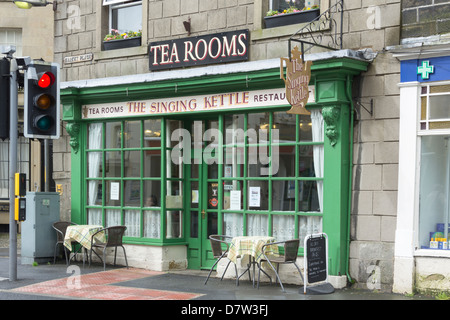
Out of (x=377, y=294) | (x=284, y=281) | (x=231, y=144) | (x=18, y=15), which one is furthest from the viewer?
(x=18, y=15)

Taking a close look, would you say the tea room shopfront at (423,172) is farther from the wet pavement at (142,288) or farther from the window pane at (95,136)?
the window pane at (95,136)

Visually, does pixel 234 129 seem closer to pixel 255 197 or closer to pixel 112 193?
pixel 255 197

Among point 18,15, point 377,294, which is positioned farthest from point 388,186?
point 18,15

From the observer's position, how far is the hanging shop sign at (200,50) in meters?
11.8

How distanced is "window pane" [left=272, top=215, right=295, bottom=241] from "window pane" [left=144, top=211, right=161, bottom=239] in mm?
2554

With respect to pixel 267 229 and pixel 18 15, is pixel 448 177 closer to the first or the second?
pixel 267 229

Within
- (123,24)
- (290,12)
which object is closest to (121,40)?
(123,24)

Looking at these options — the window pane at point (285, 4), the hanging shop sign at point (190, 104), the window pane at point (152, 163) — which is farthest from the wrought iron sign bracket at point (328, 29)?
the window pane at point (152, 163)

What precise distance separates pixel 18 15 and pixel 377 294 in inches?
521

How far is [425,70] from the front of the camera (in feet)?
32.4

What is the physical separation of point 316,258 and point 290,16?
4.10 meters

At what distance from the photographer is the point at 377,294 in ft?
33.0
